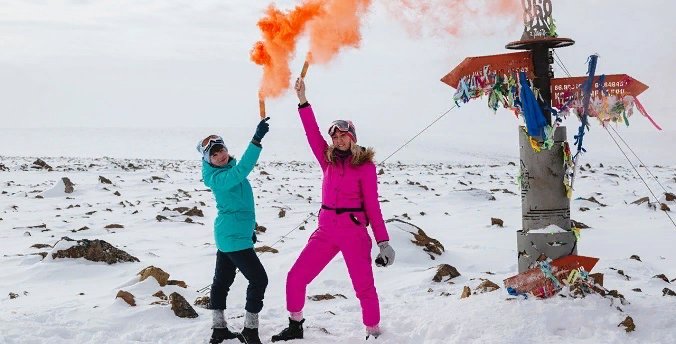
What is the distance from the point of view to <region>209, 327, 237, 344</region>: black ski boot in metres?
5.43

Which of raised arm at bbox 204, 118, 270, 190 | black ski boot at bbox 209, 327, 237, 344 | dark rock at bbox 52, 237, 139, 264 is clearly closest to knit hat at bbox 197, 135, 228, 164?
raised arm at bbox 204, 118, 270, 190

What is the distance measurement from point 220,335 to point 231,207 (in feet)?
3.77

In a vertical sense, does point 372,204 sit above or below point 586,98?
below

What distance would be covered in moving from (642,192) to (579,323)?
12.1 metres

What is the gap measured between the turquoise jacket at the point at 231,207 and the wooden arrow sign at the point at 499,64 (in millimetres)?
2113

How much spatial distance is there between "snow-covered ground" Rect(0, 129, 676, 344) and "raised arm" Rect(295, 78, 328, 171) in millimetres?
1670

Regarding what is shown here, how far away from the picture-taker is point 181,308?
606 centimetres

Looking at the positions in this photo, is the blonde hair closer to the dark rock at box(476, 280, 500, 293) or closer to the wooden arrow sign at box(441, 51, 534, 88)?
the wooden arrow sign at box(441, 51, 534, 88)

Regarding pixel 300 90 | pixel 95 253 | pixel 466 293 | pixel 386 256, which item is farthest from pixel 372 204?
pixel 95 253

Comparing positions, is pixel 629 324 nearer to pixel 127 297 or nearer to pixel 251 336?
pixel 251 336

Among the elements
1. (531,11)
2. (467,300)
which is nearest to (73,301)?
(467,300)

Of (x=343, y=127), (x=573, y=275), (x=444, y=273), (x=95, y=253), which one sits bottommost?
(x=444, y=273)

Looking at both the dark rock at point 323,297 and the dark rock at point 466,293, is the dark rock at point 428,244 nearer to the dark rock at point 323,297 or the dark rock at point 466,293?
the dark rock at point 323,297

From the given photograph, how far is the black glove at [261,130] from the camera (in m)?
5.16
